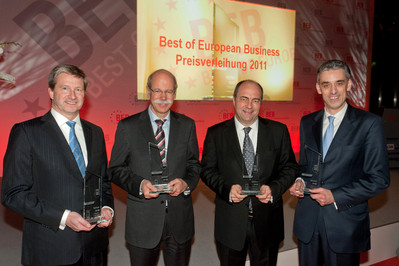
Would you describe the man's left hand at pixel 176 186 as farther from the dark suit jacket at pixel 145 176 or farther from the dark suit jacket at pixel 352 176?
the dark suit jacket at pixel 352 176

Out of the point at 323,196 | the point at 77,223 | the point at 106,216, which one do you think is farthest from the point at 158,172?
the point at 323,196

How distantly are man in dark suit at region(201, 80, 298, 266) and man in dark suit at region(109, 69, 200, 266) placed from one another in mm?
214

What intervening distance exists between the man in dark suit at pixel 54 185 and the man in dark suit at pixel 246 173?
2.55 feet

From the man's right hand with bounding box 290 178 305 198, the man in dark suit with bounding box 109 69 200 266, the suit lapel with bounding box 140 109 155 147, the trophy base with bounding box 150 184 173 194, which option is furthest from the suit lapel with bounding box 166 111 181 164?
the man's right hand with bounding box 290 178 305 198

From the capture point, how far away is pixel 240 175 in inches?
83.7

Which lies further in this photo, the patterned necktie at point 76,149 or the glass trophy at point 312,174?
the glass trophy at point 312,174

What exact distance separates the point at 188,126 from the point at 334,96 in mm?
943

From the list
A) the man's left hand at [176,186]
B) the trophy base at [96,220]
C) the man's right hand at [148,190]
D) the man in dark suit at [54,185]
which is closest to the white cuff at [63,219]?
the man in dark suit at [54,185]

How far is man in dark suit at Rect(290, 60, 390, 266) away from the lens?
75.2 inches

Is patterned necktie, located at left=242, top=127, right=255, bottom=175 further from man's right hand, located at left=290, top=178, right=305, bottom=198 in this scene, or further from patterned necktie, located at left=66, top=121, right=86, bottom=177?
patterned necktie, located at left=66, top=121, right=86, bottom=177

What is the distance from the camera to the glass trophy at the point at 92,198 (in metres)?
1.57

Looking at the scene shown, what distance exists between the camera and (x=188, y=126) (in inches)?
85.4

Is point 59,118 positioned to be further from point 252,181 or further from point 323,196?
point 323,196

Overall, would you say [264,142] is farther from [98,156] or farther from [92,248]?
[92,248]
